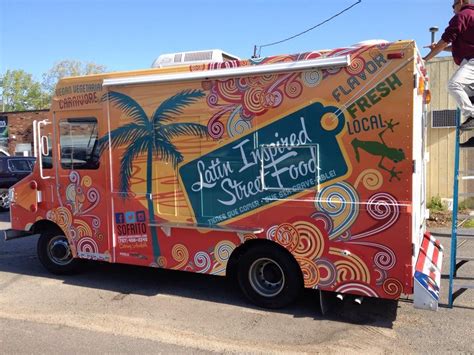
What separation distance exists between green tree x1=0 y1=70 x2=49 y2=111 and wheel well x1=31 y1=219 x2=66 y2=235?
6160 cm

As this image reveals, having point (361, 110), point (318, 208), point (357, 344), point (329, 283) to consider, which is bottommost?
point (357, 344)

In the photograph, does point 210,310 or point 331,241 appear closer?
point 331,241

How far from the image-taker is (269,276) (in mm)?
5352

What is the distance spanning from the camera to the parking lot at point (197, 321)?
441 cm

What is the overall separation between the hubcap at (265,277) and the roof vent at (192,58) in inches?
93.1

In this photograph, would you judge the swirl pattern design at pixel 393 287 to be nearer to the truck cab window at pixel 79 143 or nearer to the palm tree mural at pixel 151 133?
the palm tree mural at pixel 151 133

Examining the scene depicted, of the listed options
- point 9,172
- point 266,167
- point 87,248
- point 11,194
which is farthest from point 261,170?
point 9,172

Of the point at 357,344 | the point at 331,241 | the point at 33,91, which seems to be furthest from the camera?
the point at 33,91

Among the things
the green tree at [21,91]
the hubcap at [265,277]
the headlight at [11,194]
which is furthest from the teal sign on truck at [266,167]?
the green tree at [21,91]

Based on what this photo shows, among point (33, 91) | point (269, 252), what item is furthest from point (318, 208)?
point (33, 91)

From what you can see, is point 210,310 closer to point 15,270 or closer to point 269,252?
point 269,252

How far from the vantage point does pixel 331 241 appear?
4801 mm

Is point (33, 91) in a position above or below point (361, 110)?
above

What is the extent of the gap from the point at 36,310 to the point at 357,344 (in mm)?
3587
